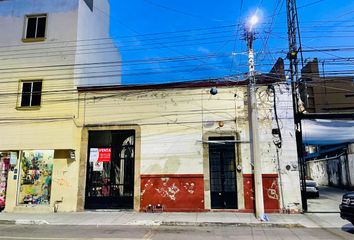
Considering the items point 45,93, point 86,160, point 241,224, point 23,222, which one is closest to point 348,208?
point 241,224

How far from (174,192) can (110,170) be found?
3.34 meters

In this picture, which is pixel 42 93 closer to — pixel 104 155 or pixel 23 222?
pixel 104 155

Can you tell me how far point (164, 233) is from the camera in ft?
34.1

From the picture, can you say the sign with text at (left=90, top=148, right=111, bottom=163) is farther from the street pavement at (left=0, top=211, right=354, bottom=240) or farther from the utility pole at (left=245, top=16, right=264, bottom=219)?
the utility pole at (left=245, top=16, right=264, bottom=219)

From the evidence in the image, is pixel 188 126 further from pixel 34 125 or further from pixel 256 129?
pixel 34 125

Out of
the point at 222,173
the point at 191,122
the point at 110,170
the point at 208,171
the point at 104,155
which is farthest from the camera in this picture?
the point at 104,155

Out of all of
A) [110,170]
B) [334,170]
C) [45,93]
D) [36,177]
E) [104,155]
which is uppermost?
[45,93]

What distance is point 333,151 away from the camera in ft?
89.8

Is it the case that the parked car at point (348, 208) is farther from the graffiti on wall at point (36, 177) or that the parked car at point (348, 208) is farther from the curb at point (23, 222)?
the graffiti on wall at point (36, 177)

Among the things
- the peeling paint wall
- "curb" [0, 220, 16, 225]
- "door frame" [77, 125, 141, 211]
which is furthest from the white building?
the peeling paint wall

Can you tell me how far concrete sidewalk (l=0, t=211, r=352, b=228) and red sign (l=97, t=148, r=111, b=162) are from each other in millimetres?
2529

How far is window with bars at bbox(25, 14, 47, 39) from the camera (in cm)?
1742

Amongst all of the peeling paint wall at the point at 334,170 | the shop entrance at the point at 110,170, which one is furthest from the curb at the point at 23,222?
the peeling paint wall at the point at 334,170

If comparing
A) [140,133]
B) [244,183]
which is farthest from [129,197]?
[244,183]
